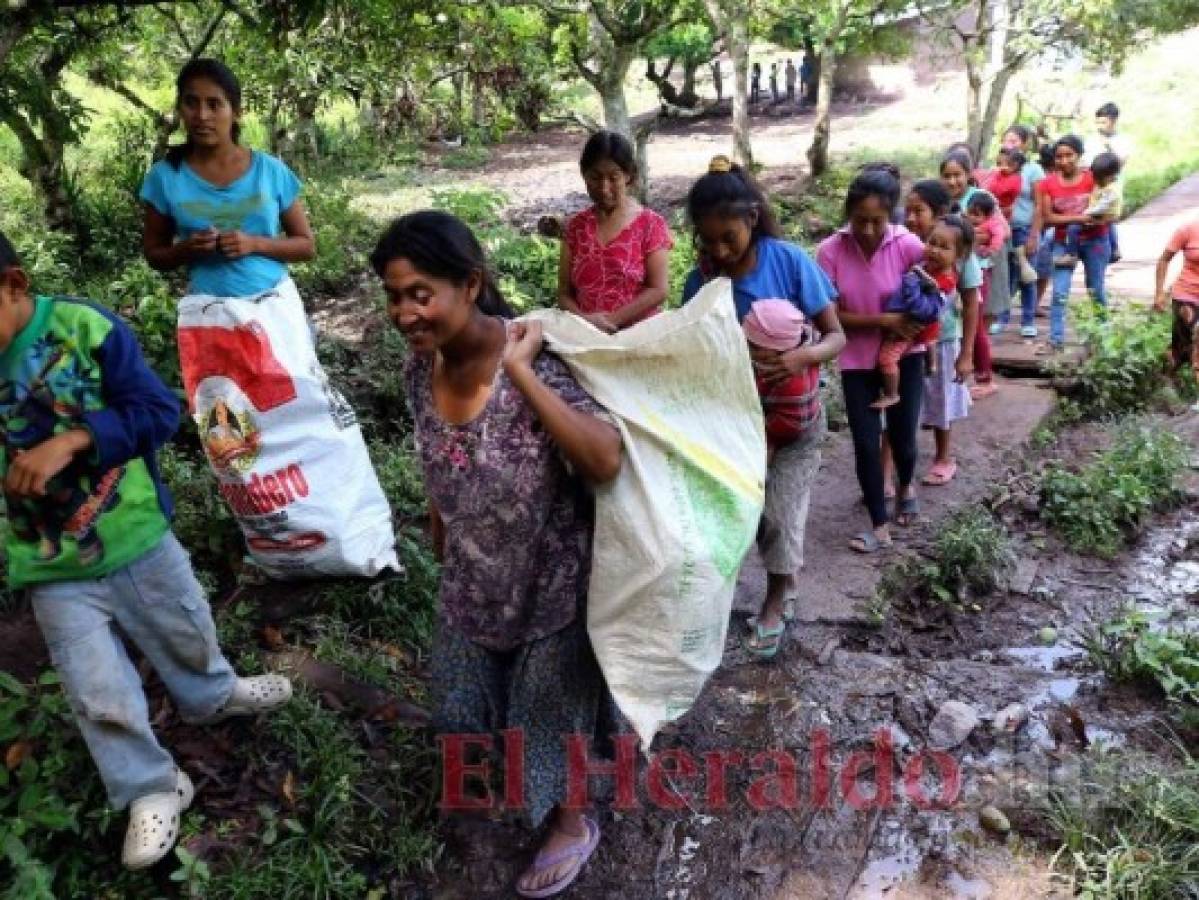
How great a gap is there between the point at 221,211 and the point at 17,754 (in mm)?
1638

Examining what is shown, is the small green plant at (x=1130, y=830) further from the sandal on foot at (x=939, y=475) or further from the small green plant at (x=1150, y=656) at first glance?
the sandal on foot at (x=939, y=475)

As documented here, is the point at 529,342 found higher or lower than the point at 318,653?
higher

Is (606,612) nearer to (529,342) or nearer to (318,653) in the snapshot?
(529,342)

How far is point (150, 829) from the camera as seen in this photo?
2252 millimetres

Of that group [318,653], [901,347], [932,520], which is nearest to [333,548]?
[318,653]

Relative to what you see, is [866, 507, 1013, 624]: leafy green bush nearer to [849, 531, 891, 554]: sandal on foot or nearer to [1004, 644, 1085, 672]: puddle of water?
[849, 531, 891, 554]: sandal on foot

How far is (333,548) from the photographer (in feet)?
10.4

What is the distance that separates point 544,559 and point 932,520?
2.76 metres

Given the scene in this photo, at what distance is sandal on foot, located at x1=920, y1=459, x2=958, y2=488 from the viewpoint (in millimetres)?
4699

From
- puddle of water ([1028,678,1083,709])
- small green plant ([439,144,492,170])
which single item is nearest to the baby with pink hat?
puddle of water ([1028,678,1083,709])

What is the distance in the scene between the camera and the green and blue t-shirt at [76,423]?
2.03 metres

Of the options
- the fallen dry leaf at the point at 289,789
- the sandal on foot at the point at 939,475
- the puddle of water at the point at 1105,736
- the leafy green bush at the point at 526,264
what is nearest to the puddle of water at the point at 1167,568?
the sandal on foot at the point at 939,475

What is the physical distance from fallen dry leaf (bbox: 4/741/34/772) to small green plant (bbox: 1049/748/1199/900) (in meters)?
2.58

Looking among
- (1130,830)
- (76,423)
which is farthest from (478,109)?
(1130,830)
